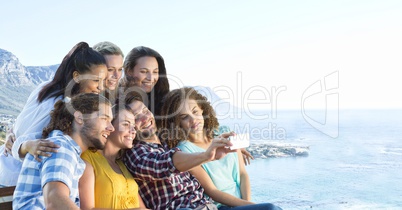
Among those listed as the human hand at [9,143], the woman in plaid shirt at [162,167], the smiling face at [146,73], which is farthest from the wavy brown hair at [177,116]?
the human hand at [9,143]

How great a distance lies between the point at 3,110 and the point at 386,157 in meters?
32.0

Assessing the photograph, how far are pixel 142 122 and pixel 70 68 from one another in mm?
564

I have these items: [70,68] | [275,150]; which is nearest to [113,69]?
[70,68]

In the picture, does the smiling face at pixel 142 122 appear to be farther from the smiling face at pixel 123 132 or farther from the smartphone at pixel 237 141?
the smartphone at pixel 237 141

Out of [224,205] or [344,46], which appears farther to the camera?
[344,46]

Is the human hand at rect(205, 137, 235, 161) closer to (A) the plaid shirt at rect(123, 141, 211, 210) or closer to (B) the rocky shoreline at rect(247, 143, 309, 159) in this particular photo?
(A) the plaid shirt at rect(123, 141, 211, 210)

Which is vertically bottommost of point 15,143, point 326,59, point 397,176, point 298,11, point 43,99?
point 397,176

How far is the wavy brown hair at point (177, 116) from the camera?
10.3 feet

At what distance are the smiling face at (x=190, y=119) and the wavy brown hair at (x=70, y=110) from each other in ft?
2.53

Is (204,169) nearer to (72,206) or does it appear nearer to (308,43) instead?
(72,206)

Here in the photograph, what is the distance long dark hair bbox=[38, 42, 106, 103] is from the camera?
290 centimetres

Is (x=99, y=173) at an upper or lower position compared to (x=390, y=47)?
lower

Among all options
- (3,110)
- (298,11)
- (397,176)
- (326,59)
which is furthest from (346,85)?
(3,110)

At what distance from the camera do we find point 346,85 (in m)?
52.5
